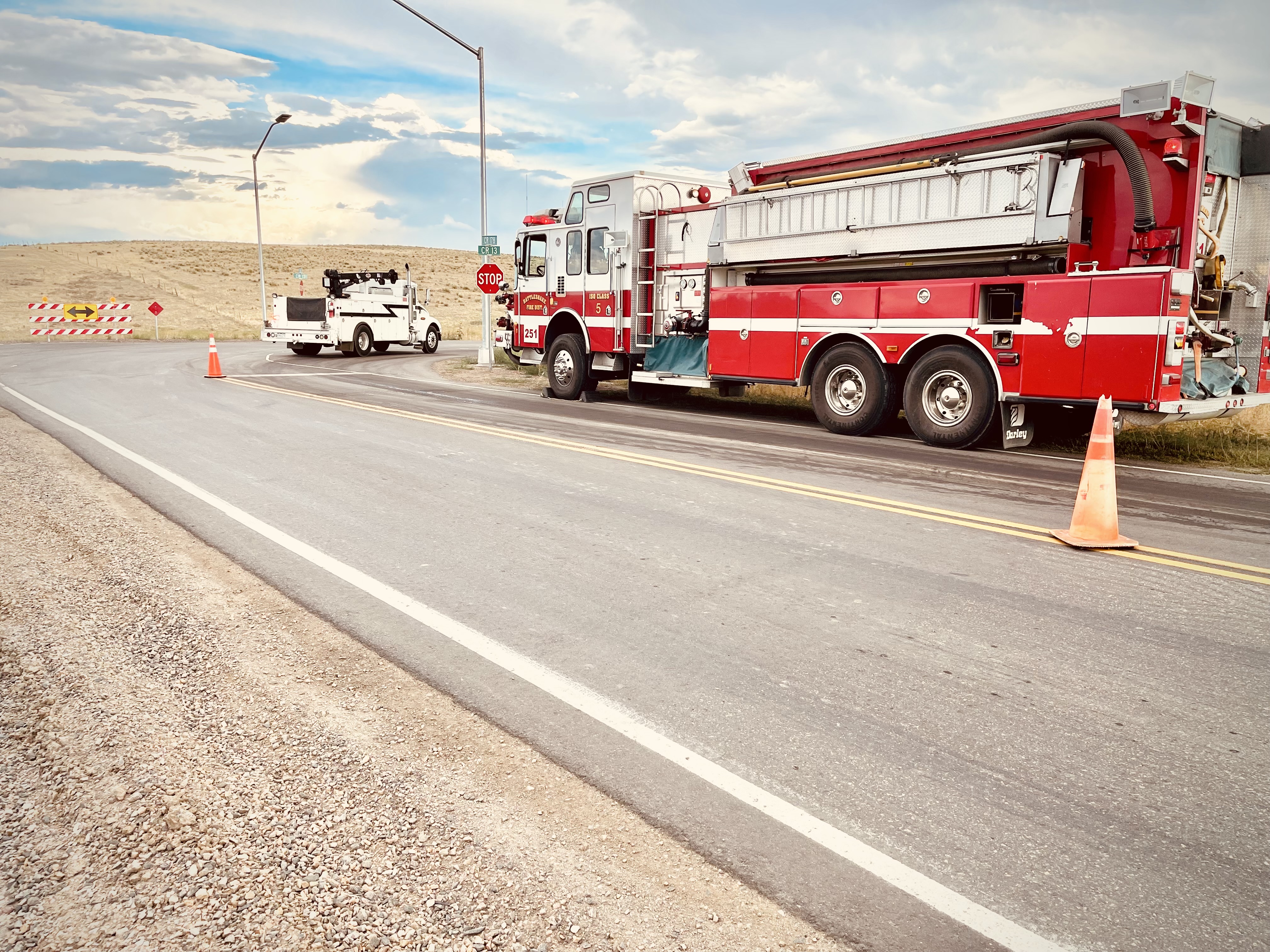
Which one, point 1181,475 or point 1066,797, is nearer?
point 1066,797

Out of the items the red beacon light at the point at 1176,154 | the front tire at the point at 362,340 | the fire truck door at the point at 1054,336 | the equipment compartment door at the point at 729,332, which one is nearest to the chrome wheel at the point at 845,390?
the equipment compartment door at the point at 729,332

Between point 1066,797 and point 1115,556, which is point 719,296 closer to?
point 1115,556

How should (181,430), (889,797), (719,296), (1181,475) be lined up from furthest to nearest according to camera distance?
(719,296)
(181,430)
(1181,475)
(889,797)

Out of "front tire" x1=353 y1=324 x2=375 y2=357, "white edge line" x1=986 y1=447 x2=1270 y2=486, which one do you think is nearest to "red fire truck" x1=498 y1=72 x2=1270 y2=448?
"white edge line" x1=986 y1=447 x2=1270 y2=486

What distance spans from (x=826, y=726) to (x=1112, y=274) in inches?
306

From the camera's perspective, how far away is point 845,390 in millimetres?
12344

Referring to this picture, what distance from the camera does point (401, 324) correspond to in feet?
99.4

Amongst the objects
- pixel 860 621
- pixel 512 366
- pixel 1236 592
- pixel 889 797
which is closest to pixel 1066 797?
pixel 889 797

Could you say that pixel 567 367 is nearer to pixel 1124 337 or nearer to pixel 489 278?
pixel 489 278

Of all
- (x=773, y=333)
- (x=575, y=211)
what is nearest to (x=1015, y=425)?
(x=773, y=333)

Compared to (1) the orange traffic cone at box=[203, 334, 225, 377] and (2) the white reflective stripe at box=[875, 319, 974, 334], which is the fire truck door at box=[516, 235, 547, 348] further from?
(2) the white reflective stripe at box=[875, 319, 974, 334]

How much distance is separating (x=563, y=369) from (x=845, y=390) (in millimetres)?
6287

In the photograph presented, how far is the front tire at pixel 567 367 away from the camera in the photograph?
55.3 feet

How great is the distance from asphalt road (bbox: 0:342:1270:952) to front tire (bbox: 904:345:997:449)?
0.91m
